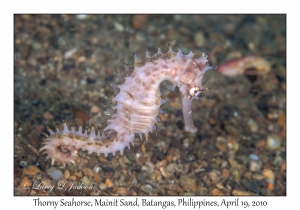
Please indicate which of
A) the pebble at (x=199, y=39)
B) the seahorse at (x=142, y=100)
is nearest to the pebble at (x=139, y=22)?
the pebble at (x=199, y=39)

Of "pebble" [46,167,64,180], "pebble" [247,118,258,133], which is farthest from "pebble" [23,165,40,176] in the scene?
"pebble" [247,118,258,133]

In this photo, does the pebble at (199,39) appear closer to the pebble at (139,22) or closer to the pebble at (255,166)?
the pebble at (139,22)

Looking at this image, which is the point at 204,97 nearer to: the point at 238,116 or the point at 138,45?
the point at 238,116

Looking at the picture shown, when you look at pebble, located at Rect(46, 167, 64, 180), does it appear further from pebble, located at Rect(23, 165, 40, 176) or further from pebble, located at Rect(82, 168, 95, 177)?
pebble, located at Rect(82, 168, 95, 177)

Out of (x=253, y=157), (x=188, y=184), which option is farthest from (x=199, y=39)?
(x=188, y=184)

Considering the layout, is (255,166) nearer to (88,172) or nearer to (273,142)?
(273,142)
